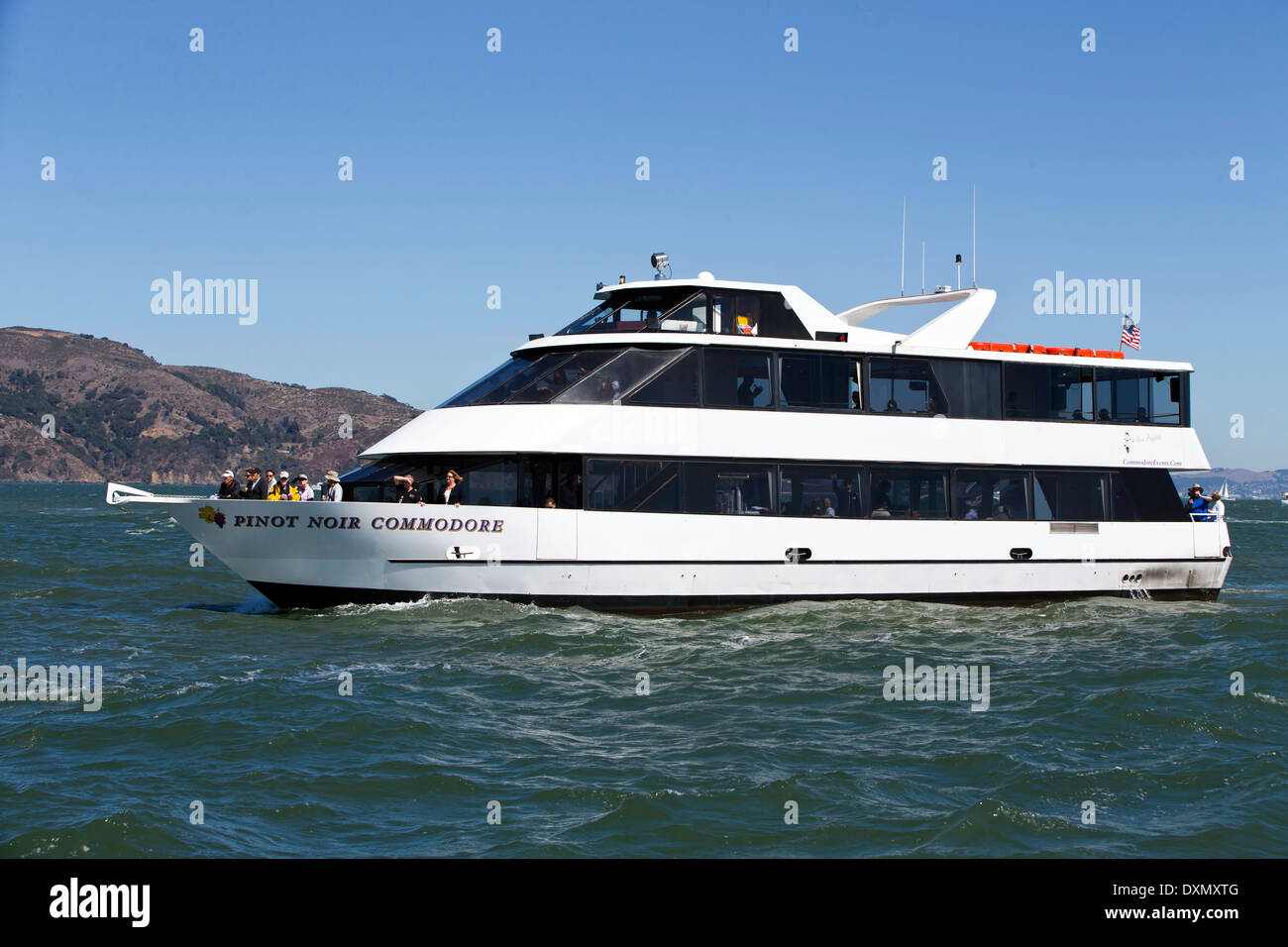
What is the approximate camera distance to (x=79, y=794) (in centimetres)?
927

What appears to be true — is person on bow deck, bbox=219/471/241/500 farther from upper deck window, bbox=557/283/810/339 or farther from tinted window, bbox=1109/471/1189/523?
tinted window, bbox=1109/471/1189/523

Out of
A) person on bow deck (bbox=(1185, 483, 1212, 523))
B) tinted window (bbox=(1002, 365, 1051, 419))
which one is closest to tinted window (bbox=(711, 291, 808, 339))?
tinted window (bbox=(1002, 365, 1051, 419))

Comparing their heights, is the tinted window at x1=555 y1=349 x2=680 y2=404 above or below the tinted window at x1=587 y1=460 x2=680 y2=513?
above

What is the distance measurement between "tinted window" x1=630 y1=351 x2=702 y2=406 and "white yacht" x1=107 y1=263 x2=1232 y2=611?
3cm

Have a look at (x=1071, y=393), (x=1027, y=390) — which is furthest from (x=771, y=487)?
(x=1071, y=393)

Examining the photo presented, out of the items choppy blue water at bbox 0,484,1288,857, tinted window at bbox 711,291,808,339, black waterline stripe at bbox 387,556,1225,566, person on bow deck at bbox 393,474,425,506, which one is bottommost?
choppy blue water at bbox 0,484,1288,857

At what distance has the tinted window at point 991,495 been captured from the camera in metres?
19.9

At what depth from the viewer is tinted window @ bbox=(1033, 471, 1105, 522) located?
66.9ft

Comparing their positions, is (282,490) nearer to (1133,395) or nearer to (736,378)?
(736,378)

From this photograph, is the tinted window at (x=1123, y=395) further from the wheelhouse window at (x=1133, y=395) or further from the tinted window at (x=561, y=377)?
the tinted window at (x=561, y=377)

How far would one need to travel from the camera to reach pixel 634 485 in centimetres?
1786

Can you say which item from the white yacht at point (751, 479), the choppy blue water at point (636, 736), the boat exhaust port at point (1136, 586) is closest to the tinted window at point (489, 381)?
the white yacht at point (751, 479)

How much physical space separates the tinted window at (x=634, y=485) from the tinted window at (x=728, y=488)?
0.25m
